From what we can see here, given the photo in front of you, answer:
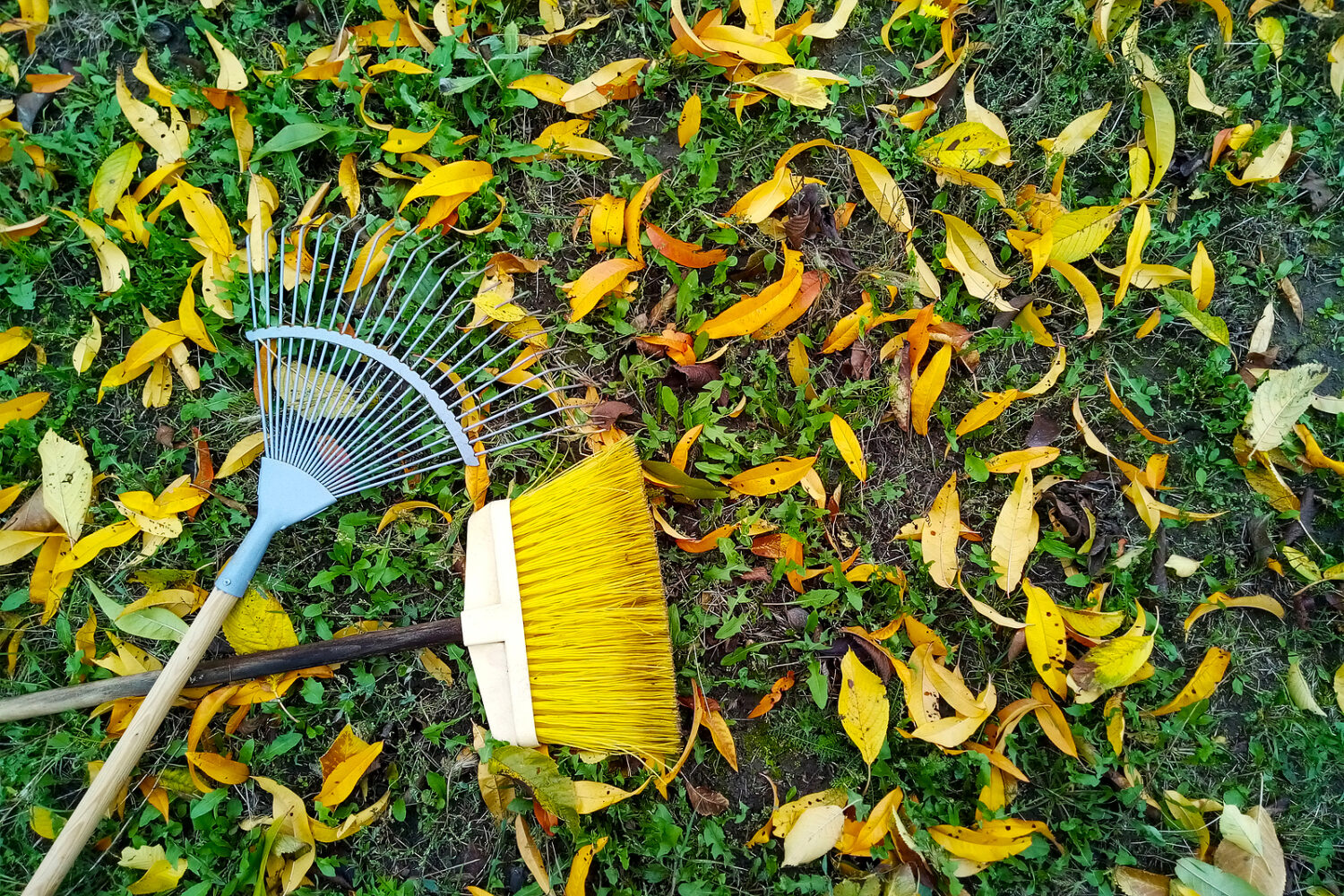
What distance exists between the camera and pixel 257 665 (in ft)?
6.37

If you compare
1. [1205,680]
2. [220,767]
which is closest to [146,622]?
[220,767]

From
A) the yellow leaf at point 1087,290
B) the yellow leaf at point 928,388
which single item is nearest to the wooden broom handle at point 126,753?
the yellow leaf at point 928,388

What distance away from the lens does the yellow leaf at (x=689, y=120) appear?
2219mm

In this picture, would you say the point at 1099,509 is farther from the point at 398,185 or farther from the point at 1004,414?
the point at 398,185

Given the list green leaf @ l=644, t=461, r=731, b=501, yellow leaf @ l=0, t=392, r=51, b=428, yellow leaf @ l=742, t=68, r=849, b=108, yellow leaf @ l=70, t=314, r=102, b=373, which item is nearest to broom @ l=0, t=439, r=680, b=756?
green leaf @ l=644, t=461, r=731, b=501

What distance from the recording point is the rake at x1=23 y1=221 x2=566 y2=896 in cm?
186

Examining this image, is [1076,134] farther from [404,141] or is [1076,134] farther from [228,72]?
[228,72]

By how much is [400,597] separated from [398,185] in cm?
112

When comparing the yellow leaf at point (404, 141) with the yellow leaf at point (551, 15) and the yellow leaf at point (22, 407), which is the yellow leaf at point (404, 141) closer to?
the yellow leaf at point (551, 15)

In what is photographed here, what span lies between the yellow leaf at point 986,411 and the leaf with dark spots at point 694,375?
69 centimetres

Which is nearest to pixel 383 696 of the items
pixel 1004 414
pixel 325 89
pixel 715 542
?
pixel 715 542

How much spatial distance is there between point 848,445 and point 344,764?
1.54 meters

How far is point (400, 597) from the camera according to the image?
2121 millimetres

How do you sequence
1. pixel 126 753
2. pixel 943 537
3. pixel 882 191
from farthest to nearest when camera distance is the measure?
pixel 882 191, pixel 943 537, pixel 126 753
